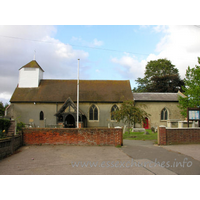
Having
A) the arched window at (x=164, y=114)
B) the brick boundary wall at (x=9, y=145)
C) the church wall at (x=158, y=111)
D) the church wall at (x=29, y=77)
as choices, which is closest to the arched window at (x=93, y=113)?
the church wall at (x=158, y=111)

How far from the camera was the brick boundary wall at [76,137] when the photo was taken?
12.6 metres

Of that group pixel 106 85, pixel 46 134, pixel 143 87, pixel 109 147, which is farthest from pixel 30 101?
pixel 143 87

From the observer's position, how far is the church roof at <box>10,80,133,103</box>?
2975 centimetres

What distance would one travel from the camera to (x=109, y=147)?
12.1 meters

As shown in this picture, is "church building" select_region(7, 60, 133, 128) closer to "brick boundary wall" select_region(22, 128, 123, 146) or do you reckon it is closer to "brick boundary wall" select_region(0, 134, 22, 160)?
"brick boundary wall" select_region(22, 128, 123, 146)

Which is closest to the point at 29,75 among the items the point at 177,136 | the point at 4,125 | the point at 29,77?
the point at 29,77

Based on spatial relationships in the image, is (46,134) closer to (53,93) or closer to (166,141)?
(166,141)

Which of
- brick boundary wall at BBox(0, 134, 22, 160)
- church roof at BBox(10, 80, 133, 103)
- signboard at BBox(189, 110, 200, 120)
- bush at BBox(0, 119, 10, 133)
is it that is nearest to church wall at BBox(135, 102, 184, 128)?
church roof at BBox(10, 80, 133, 103)

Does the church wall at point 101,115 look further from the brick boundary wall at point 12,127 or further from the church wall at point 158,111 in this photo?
the brick boundary wall at point 12,127

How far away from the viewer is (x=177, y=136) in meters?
13.1

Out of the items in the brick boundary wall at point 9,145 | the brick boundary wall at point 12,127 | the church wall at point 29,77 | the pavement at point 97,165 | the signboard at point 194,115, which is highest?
the church wall at point 29,77

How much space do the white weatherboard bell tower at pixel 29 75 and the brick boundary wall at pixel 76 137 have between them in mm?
21517

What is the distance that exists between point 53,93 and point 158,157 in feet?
81.0

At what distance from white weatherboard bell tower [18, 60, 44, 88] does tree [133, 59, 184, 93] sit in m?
29.8
